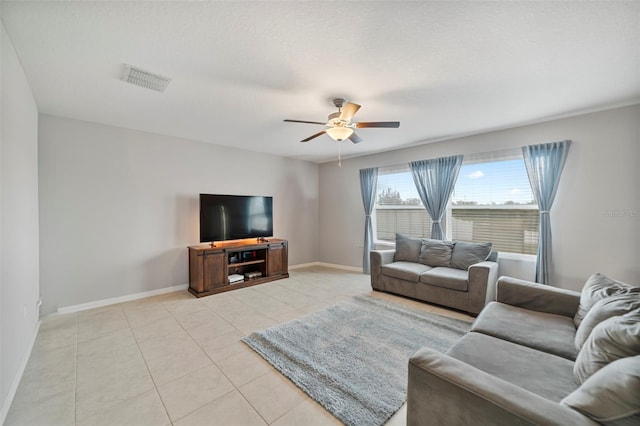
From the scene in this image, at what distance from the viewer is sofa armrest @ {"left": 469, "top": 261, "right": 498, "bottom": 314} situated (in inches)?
124

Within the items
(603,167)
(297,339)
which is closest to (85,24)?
(297,339)

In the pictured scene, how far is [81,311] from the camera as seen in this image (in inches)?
135

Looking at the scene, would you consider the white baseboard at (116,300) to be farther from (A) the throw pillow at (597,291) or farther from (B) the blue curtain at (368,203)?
(A) the throw pillow at (597,291)

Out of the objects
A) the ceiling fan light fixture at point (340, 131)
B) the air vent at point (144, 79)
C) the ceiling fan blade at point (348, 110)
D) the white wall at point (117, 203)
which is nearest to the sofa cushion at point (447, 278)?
the ceiling fan light fixture at point (340, 131)

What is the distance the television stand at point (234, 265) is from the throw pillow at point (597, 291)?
4.12 meters

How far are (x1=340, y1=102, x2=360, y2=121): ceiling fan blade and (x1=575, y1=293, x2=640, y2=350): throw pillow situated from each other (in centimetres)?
230

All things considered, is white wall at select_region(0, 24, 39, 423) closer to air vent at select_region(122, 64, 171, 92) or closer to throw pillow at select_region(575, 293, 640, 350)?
air vent at select_region(122, 64, 171, 92)

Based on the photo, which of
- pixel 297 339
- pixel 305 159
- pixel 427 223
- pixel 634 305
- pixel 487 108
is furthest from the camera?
pixel 305 159

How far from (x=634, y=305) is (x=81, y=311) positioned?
5411 millimetres

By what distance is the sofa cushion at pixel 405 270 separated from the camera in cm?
374

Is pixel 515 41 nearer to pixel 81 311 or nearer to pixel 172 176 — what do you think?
pixel 172 176

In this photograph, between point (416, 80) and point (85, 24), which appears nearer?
point (85, 24)

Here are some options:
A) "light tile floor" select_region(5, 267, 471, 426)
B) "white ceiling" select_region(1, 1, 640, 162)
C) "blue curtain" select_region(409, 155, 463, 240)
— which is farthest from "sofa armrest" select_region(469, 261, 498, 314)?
"white ceiling" select_region(1, 1, 640, 162)

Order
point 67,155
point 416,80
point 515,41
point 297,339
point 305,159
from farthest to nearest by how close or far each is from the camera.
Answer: point 305,159
point 67,155
point 297,339
point 416,80
point 515,41
